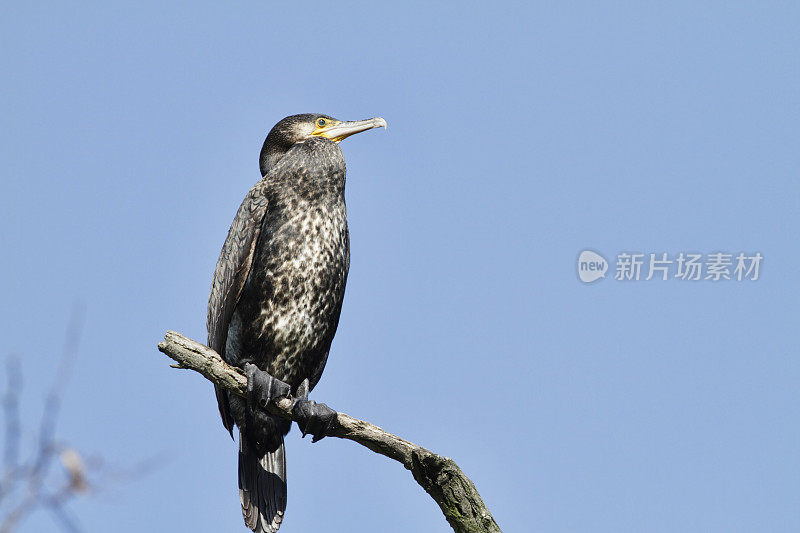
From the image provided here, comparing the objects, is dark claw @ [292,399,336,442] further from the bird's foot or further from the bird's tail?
the bird's tail

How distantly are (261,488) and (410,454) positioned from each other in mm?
1908

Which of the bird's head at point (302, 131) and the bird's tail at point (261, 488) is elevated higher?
the bird's head at point (302, 131)

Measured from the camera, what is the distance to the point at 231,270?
5.64 metres

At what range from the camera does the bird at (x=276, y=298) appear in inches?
220

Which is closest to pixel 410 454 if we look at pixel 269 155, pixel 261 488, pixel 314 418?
pixel 314 418

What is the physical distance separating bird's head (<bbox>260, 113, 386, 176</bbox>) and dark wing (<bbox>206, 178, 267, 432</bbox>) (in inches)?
27.4

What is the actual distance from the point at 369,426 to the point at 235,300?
4.85ft

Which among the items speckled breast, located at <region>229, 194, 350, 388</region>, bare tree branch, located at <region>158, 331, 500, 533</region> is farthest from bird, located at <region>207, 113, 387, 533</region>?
bare tree branch, located at <region>158, 331, 500, 533</region>

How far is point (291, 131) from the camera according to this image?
661 cm

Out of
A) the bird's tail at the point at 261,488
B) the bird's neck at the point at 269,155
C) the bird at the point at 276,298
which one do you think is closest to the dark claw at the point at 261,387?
the bird at the point at 276,298

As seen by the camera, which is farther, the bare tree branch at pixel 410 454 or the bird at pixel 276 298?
the bird at pixel 276 298

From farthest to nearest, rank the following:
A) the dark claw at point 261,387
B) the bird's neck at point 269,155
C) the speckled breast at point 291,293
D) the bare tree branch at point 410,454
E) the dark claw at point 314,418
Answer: the bird's neck at point 269,155 → the speckled breast at point 291,293 → the dark claw at point 261,387 → the dark claw at point 314,418 → the bare tree branch at point 410,454

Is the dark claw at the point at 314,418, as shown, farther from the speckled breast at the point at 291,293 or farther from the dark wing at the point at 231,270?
the dark wing at the point at 231,270

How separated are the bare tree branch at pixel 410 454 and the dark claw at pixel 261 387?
16 cm
